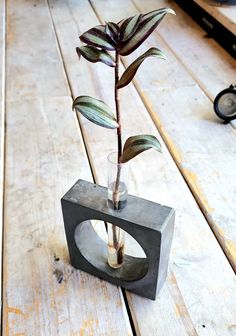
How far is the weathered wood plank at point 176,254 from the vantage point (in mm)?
573

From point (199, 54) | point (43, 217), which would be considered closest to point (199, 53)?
point (199, 54)

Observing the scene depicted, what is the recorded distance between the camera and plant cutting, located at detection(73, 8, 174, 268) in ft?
1.48

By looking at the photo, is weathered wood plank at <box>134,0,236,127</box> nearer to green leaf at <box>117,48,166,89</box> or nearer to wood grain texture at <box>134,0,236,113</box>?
wood grain texture at <box>134,0,236,113</box>

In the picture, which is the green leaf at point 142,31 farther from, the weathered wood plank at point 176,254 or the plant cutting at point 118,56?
the weathered wood plank at point 176,254

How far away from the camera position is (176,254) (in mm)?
675

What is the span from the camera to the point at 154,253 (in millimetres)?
545

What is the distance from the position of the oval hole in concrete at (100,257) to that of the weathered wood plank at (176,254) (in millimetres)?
36

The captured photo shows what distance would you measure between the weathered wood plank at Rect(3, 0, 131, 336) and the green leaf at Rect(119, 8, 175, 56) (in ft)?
1.20

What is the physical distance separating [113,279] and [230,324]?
181mm

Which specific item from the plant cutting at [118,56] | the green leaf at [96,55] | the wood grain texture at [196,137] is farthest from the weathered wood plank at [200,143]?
the green leaf at [96,55]

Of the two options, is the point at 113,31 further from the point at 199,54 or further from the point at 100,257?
the point at 199,54

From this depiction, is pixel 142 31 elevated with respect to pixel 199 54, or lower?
elevated

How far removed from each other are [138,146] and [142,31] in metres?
0.13

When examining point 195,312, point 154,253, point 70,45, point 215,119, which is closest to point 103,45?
point 154,253
